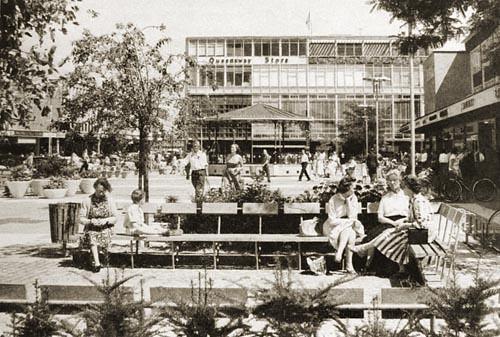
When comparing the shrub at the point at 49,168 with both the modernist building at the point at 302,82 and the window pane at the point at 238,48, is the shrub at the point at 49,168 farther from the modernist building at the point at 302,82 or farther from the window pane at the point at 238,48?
the window pane at the point at 238,48

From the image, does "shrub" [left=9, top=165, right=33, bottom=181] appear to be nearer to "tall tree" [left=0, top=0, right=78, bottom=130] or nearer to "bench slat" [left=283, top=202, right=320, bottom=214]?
"bench slat" [left=283, top=202, right=320, bottom=214]

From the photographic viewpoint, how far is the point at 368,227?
10039mm

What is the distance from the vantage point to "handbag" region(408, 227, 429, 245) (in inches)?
295

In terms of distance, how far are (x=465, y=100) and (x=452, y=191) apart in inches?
182

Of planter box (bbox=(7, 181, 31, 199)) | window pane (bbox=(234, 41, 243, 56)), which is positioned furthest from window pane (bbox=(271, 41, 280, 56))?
planter box (bbox=(7, 181, 31, 199))

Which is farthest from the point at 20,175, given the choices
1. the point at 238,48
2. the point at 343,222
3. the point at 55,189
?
the point at 238,48

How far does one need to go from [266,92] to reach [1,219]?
205ft

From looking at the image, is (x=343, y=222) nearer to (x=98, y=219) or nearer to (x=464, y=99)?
(x=98, y=219)

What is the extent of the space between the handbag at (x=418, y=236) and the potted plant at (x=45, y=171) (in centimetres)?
1814

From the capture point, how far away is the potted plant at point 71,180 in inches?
870

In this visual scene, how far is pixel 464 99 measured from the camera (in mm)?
21609

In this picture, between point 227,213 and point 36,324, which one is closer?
point 36,324

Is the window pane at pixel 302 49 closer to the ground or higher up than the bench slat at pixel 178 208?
higher up

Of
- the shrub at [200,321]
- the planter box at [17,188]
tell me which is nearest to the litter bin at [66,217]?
the shrub at [200,321]
